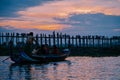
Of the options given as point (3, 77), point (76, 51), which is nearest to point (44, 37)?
point (76, 51)

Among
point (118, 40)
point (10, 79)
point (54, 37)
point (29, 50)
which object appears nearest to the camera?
point (10, 79)

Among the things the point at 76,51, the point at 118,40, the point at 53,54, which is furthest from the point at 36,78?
the point at 118,40

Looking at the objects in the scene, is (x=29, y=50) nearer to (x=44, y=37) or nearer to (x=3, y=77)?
(x=3, y=77)

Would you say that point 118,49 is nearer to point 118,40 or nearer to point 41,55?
point 118,40

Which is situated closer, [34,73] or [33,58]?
[34,73]

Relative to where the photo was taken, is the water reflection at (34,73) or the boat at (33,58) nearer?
the water reflection at (34,73)

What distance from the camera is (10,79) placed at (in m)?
24.0

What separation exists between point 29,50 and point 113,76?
12921 millimetres

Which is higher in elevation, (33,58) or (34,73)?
(33,58)

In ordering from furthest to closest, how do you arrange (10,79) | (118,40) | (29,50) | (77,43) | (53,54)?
(118,40) → (77,43) → (53,54) → (29,50) → (10,79)

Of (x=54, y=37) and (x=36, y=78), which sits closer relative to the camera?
(x=36, y=78)

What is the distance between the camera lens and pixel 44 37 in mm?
60938

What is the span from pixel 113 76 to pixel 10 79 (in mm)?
7074

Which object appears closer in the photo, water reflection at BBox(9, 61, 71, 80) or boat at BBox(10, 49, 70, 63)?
water reflection at BBox(9, 61, 71, 80)
